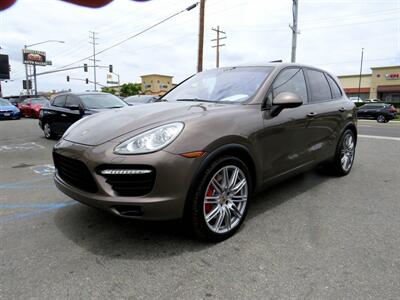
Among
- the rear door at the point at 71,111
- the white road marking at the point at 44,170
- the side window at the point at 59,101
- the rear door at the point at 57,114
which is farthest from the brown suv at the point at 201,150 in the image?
the side window at the point at 59,101

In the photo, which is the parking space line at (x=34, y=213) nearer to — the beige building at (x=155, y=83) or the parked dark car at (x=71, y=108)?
the parked dark car at (x=71, y=108)

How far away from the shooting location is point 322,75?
4535 mm

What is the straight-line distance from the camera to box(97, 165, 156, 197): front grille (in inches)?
93.7

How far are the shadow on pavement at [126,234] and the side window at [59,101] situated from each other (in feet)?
21.1

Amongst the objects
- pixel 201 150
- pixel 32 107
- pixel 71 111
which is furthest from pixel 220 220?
pixel 32 107

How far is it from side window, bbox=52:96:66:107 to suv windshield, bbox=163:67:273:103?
20.1ft

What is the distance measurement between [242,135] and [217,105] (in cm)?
43

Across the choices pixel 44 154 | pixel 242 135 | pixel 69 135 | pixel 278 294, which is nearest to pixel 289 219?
pixel 242 135

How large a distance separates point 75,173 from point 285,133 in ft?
6.79

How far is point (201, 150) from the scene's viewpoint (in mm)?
2529

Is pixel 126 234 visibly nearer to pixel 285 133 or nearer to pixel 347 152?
pixel 285 133

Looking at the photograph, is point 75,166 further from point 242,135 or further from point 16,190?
point 16,190

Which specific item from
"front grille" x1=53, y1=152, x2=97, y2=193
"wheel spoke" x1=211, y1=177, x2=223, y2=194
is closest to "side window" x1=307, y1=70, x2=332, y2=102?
"wheel spoke" x1=211, y1=177, x2=223, y2=194

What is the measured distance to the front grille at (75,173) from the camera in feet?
8.39
